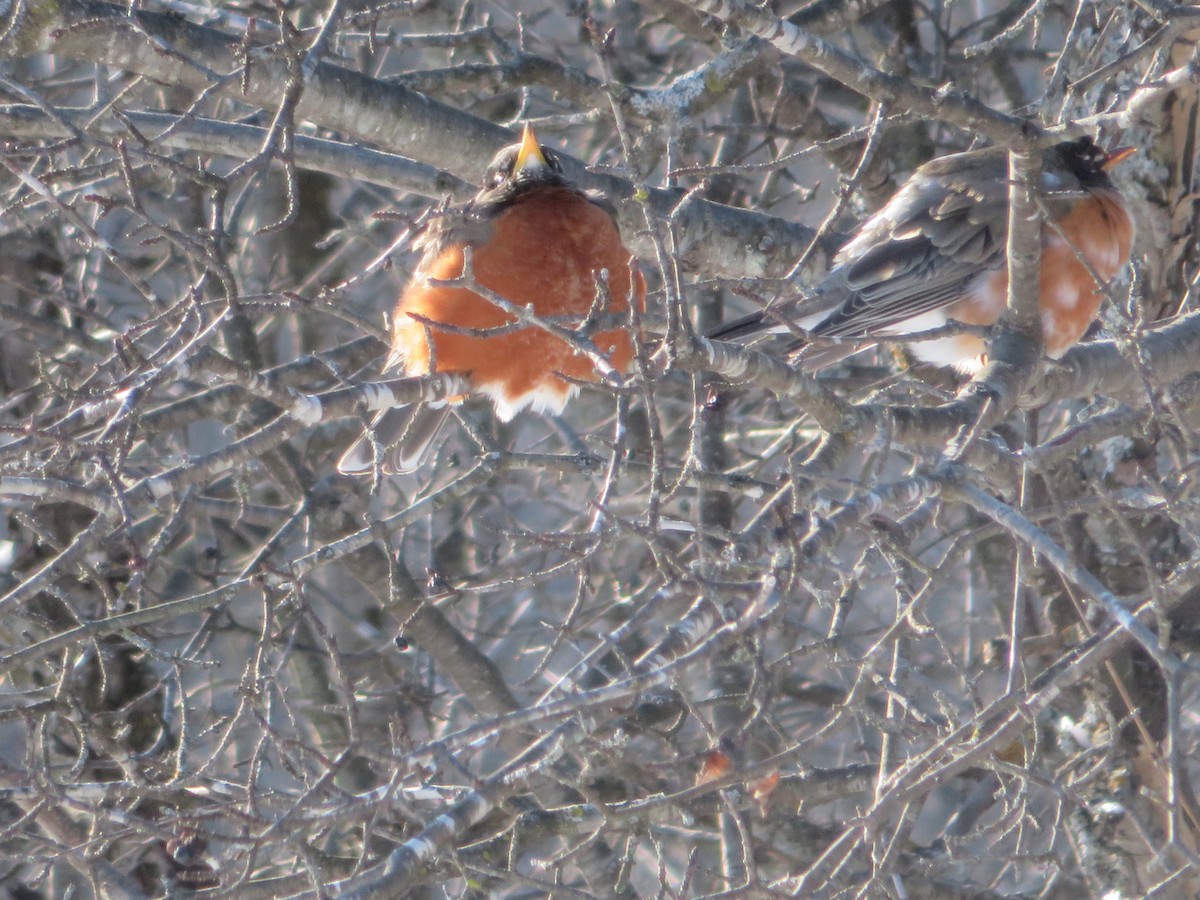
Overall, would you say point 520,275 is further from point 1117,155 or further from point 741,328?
point 1117,155

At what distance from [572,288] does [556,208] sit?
30 cm

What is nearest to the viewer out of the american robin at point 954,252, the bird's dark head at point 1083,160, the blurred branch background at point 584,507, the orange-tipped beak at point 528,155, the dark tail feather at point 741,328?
the blurred branch background at point 584,507

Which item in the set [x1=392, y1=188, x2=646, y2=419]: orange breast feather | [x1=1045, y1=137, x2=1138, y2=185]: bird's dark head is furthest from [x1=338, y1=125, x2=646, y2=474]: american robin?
[x1=1045, y1=137, x2=1138, y2=185]: bird's dark head

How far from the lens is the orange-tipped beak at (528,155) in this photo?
450 centimetres

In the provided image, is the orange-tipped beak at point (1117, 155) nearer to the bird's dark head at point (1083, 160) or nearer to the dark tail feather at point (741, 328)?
the bird's dark head at point (1083, 160)

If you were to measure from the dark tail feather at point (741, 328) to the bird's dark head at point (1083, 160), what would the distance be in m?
1.48

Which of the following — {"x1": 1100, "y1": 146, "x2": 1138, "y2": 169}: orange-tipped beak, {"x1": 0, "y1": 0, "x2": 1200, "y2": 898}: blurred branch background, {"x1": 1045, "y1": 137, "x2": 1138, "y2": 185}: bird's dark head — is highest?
{"x1": 1100, "y1": 146, "x2": 1138, "y2": 169}: orange-tipped beak

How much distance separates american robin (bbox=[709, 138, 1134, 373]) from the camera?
4.84 metres

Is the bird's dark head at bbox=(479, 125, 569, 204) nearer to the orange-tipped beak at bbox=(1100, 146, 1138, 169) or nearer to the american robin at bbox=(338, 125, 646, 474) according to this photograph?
the american robin at bbox=(338, 125, 646, 474)

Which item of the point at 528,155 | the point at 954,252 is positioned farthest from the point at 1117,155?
the point at 528,155

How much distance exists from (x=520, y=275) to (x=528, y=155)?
0.42 m

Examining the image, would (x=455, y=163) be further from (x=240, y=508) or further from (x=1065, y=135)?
(x=1065, y=135)

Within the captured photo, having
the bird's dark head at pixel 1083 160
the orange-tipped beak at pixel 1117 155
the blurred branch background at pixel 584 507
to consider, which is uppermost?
the orange-tipped beak at pixel 1117 155

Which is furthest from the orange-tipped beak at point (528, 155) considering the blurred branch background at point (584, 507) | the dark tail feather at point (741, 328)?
the dark tail feather at point (741, 328)
